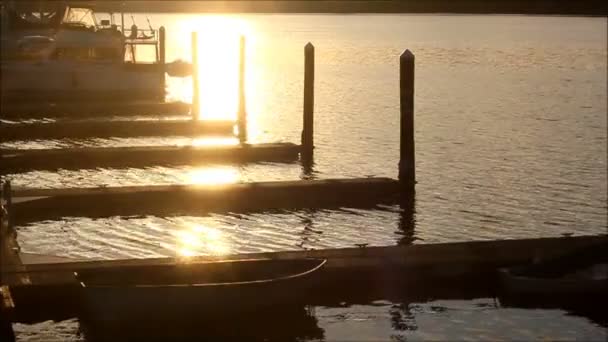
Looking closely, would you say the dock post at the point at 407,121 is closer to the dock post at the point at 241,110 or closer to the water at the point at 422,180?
the water at the point at 422,180

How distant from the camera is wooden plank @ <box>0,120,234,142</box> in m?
34.0

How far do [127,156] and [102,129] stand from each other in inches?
283

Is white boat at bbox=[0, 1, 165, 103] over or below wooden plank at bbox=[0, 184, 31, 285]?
over

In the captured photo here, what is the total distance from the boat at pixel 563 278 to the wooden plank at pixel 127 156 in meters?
14.5

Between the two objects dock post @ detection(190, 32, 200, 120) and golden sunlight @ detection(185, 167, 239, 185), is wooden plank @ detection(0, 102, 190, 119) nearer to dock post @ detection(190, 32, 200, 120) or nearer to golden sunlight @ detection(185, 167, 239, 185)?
dock post @ detection(190, 32, 200, 120)

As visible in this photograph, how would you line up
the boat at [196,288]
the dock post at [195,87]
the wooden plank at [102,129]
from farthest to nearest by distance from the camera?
1. the dock post at [195,87]
2. the wooden plank at [102,129]
3. the boat at [196,288]

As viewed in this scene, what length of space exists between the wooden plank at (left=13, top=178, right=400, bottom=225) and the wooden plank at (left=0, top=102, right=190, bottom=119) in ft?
65.9

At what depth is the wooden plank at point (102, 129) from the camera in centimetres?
3403

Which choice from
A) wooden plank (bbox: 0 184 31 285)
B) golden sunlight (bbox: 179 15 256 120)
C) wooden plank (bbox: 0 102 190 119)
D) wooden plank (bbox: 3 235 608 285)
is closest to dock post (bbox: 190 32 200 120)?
wooden plank (bbox: 0 102 190 119)

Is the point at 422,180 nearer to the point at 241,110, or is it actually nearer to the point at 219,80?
the point at 241,110

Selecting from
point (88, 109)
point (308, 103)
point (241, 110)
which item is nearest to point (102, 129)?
point (241, 110)

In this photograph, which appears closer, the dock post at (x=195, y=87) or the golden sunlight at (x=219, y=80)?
the dock post at (x=195, y=87)

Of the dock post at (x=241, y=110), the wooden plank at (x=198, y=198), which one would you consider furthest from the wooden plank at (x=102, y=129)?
the wooden plank at (x=198, y=198)

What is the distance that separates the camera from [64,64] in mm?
45656
